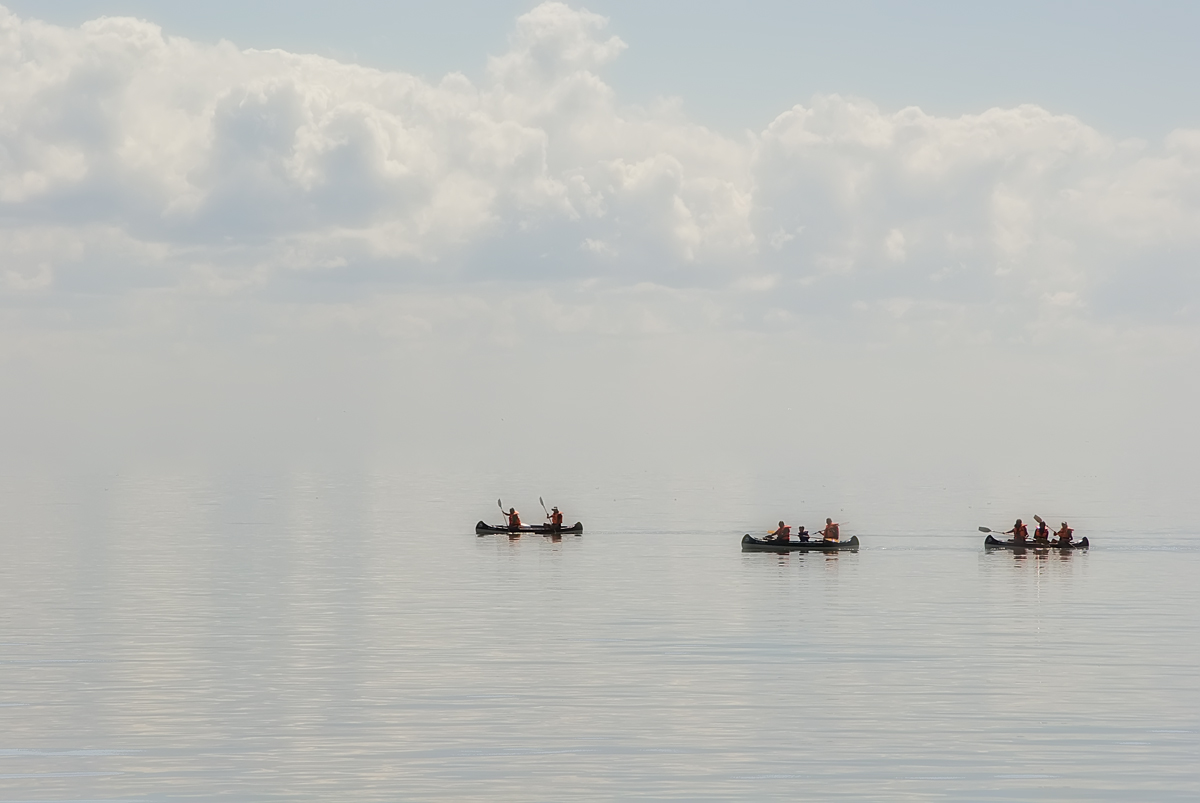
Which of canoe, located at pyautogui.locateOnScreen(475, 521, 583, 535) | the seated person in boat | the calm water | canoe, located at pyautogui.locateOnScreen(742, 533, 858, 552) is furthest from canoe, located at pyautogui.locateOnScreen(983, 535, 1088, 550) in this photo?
canoe, located at pyautogui.locateOnScreen(475, 521, 583, 535)

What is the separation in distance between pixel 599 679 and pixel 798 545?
166 ft

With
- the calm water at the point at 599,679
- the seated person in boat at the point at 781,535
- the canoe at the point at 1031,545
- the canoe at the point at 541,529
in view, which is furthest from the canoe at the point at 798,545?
the canoe at the point at 541,529

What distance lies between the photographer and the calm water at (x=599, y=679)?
35.5 metres

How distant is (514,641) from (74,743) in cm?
2071

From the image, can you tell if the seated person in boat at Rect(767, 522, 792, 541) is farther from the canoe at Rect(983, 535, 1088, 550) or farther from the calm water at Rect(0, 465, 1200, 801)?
the canoe at Rect(983, 535, 1088, 550)

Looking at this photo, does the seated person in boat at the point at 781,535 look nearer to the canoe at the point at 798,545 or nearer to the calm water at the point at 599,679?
the canoe at the point at 798,545

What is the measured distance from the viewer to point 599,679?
159ft

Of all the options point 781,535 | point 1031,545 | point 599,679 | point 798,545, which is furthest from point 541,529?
point 599,679

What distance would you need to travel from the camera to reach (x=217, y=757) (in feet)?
122

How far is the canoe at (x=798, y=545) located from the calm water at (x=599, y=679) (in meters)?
2.06

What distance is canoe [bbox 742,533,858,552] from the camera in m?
97.6

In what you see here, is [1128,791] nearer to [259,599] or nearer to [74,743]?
[74,743]

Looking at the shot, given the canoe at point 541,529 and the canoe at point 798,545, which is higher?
the canoe at point 541,529

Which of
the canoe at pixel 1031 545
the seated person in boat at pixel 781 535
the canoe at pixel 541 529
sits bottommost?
the canoe at pixel 1031 545
